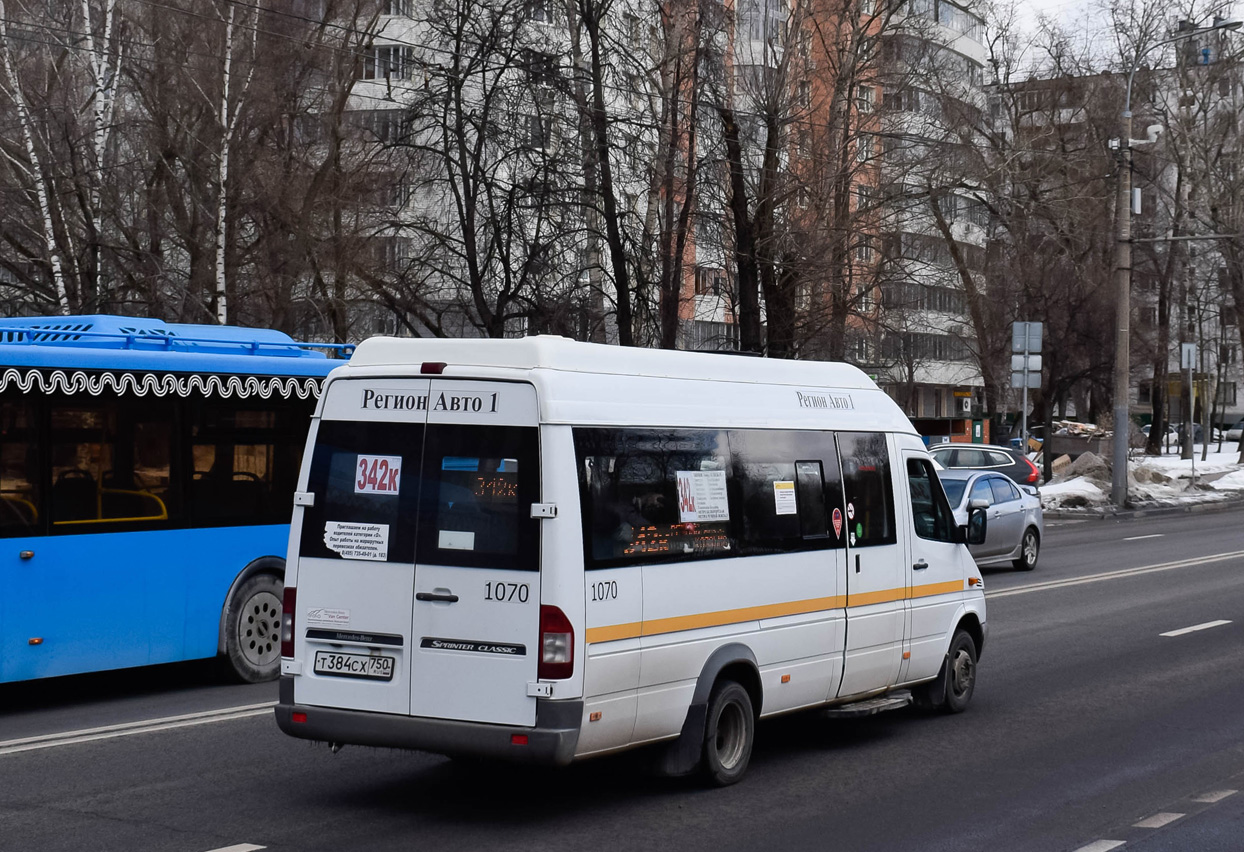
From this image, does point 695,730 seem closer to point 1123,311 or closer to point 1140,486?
point 1123,311

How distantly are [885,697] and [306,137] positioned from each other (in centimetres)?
2496

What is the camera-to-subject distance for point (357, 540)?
7273 mm

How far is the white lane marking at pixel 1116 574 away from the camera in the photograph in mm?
18234

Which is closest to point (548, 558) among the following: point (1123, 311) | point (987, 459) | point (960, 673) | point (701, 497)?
point (701, 497)

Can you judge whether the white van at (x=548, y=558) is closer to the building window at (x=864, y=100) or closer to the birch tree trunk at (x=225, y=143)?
the birch tree trunk at (x=225, y=143)

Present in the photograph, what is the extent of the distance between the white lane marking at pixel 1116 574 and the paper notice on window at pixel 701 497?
1062 centimetres

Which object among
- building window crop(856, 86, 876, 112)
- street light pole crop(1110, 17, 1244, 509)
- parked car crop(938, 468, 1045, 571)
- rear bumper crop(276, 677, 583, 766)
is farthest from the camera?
street light pole crop(1110, 17, 1244, 509)

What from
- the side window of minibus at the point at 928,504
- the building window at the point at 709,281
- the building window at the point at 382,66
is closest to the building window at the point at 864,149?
the building window at the point at 709,281

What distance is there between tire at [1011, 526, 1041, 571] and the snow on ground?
12.2 metres

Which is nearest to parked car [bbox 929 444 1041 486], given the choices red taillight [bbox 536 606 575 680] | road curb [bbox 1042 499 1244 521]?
road curb [bbox 1042 499 1244 521]

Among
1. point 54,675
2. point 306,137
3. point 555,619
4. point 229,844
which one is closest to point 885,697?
point 555,619

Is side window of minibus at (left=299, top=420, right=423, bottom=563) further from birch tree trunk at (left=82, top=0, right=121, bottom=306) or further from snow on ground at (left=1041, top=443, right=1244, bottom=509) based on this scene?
snow on ground at (left=1041, top=443, right=1244, bottom=509)

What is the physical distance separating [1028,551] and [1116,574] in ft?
4.71

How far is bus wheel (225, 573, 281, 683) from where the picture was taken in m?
11.4
